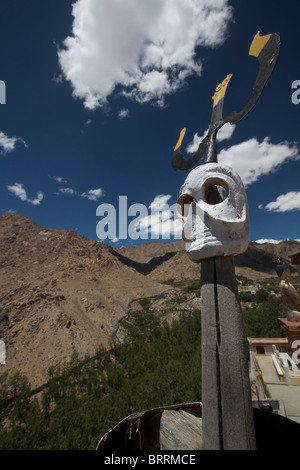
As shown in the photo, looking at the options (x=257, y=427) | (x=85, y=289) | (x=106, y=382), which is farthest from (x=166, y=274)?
(x=257, y=427)

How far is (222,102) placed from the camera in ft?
8.54

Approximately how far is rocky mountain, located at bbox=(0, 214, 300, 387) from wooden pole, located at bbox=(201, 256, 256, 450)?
1.64m

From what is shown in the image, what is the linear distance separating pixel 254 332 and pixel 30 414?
1460 centimetres

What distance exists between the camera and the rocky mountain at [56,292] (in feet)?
68.9

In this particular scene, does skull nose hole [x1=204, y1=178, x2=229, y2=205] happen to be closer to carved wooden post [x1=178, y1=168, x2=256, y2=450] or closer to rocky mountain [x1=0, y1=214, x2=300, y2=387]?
carved wooden post [x1=178, y1=168, x2=256, y2=450]

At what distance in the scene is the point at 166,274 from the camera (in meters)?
70.6

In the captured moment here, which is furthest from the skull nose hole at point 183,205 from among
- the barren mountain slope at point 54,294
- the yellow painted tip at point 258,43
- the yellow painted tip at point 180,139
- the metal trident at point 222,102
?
the barren mountain slope at point 54,294

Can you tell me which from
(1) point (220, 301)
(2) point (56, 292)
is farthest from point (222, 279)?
(2) point (56, 292)

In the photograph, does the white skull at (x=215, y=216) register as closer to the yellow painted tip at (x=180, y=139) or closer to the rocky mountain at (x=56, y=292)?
the yellow painted tip at (x=180, y=139)

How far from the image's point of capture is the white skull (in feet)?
6.47

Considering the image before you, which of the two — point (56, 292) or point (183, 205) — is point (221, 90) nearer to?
point (183, 205)

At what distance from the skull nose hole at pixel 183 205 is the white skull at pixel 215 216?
A: 38 millimetres

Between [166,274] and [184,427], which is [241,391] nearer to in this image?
[184,427]

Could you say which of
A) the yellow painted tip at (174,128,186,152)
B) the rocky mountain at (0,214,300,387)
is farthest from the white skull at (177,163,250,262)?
the rocky mountain at (0,214,300,387)
